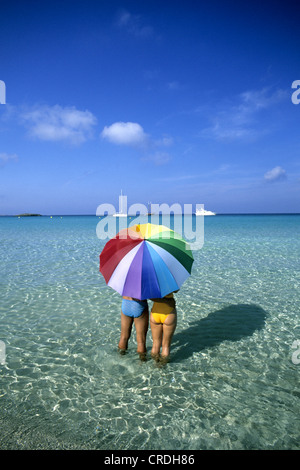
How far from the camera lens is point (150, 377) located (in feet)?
→ 17.1

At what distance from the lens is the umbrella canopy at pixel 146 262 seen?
415 centimetres

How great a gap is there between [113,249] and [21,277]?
10.3 meters

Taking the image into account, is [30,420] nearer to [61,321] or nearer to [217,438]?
[217,438]

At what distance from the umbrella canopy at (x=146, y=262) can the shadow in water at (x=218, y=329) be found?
2686 millimetres

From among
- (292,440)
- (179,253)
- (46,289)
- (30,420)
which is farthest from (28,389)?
(46,289)

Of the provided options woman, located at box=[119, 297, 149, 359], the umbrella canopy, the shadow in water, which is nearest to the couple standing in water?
woman, located at box=[119, 297, 149, 359]

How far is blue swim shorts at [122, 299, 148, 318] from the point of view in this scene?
4902 millimetres

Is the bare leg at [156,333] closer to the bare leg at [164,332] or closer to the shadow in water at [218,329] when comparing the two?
the bare leg at [164,332]

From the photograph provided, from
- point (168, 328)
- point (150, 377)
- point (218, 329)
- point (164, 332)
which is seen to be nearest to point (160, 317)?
point (168, 328)

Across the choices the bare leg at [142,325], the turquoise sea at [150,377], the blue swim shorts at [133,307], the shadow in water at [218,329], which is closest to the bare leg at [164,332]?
the bare leg at [142,325]

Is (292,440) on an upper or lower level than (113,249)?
lower

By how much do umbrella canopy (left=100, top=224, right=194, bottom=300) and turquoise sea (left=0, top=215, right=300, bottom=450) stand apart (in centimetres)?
216

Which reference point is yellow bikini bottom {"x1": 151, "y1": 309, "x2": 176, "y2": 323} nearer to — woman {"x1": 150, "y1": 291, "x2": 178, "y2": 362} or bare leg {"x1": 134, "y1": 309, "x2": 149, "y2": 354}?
woman {"x1": 150, "y1": 291, "x2": 178, "y2": 362}

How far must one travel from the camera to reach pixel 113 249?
4664 millimetres
